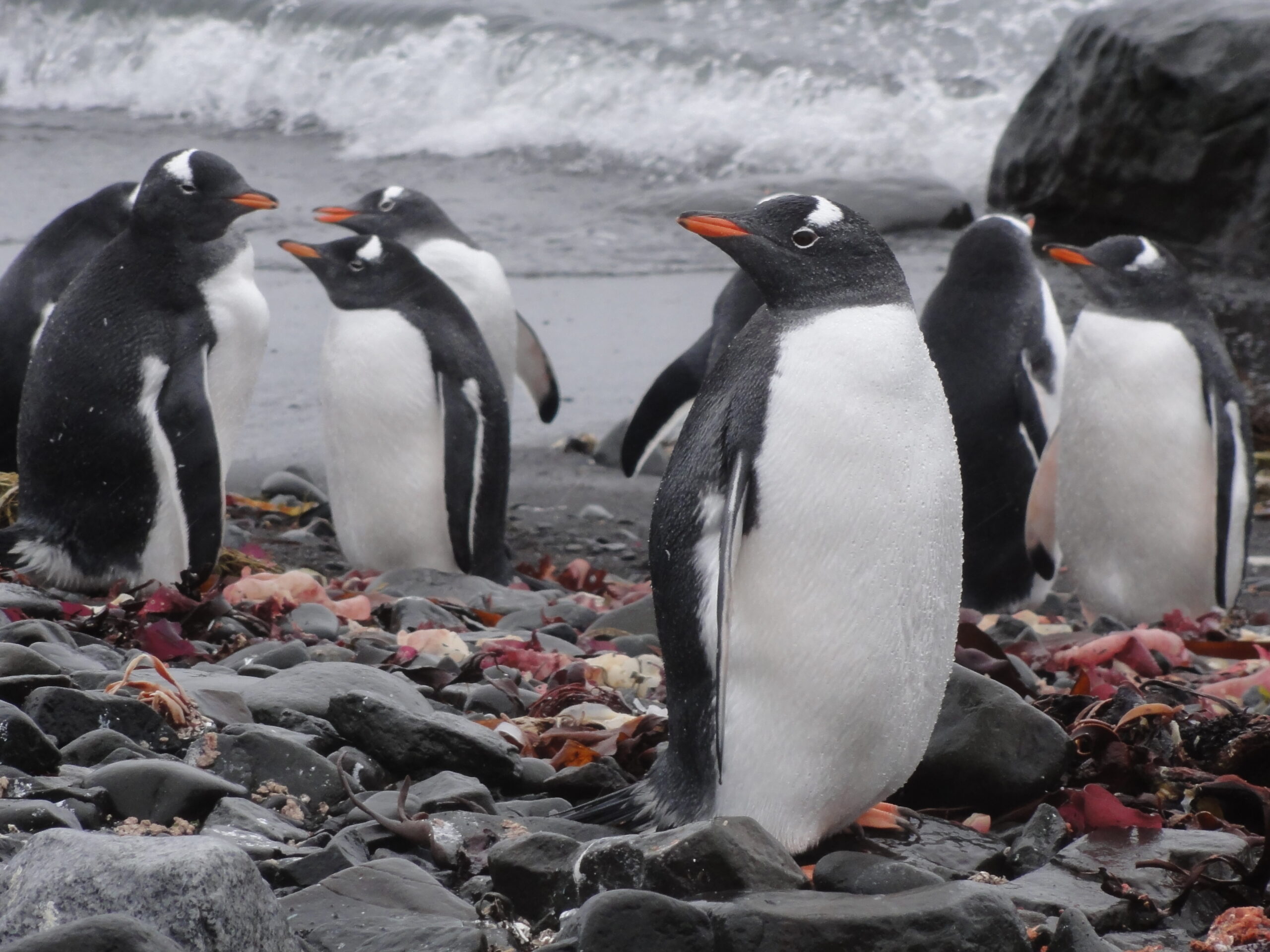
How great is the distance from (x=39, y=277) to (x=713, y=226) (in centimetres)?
430

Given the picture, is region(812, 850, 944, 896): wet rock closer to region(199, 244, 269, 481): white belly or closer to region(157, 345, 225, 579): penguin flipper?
region(157, 345, 225, 579): penguin flipper

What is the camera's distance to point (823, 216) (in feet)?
8.98

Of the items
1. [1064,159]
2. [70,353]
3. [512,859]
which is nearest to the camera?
[512,859]

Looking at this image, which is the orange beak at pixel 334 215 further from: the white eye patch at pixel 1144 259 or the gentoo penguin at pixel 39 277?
the white eye patch at pixel 1144 259

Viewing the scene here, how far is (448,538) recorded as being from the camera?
6.24 meters

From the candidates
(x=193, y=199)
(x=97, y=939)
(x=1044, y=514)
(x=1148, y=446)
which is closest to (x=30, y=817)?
(x=97, y=939)

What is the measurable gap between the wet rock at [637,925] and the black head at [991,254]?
4680 millimetres

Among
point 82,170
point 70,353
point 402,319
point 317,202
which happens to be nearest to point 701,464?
point 70,353

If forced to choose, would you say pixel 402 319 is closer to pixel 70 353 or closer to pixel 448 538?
pixel 448 538

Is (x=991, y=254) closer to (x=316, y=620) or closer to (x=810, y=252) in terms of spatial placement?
(x=316, y=620)

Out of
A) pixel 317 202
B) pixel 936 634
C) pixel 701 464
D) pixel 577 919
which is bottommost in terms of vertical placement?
pixel 317 202

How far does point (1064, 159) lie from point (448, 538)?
8.50 m

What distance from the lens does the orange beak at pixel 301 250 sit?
6.05 m

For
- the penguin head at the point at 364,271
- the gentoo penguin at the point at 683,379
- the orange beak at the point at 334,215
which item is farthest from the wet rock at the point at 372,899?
the orange beak at the point at 334,215
